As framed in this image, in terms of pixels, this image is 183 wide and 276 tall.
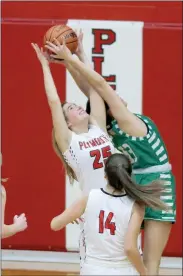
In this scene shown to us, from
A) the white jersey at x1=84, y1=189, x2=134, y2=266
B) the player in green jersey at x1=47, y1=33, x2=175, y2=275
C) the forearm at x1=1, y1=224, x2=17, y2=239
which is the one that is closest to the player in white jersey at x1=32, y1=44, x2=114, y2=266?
the player in green jersey at x1=47, y1=33, x2=175, y2=275

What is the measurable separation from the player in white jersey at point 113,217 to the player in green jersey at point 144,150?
586mm

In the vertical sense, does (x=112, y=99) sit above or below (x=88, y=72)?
below

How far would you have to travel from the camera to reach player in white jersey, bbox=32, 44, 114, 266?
5144 millimetres

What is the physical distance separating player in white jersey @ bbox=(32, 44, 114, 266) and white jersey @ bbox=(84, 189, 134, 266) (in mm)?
653

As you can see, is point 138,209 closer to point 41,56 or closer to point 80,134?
point 80,134

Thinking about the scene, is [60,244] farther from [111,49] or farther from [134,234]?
[134,234]

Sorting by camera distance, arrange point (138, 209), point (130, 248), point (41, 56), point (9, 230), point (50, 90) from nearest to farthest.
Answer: point (130, 248), point (138, 209), point (9, 230), point (50, 90), point (41, 56)

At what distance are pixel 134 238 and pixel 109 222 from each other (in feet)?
0.55

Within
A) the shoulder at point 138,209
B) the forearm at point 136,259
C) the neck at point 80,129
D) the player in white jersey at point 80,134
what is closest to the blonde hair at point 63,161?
the player in white jersey at point 80,134

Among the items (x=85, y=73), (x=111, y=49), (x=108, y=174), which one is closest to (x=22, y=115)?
(x=111, y=49)

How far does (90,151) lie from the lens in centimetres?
518

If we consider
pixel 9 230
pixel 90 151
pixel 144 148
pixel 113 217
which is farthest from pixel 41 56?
pixel 113 217

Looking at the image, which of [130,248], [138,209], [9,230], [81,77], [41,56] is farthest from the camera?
[81,77]

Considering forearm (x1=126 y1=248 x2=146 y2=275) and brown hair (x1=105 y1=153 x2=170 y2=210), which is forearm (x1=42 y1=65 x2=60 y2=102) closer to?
brown hair (x1=105 y1=153 x2=170 y2=210)
